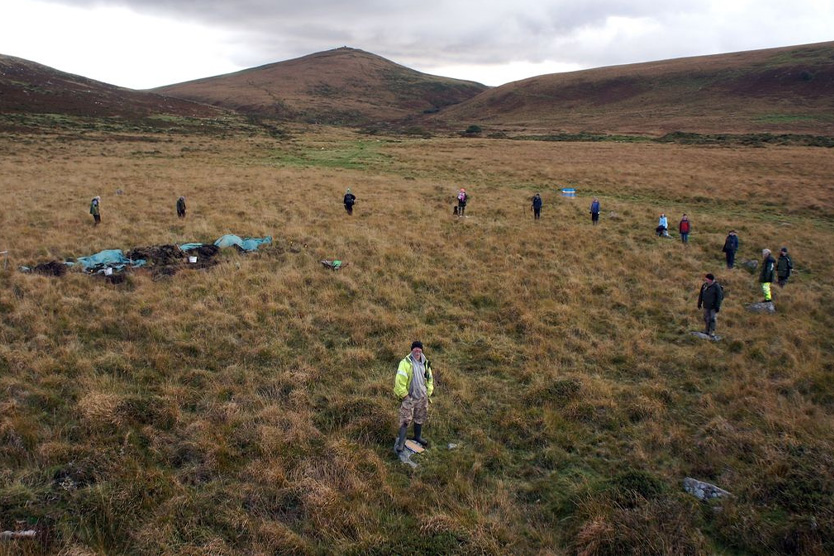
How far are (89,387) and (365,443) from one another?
505cm

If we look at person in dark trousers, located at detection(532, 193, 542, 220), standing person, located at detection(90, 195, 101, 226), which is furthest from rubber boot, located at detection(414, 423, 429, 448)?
standing person, located at detection(90, 195, 101, 226)

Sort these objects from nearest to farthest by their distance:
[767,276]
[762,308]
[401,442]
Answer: [401,442], [762,308], [767,276]

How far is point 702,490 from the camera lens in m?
6.33

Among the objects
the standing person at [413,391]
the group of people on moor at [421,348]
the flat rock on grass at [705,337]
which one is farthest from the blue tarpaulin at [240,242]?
the flat rock on grass at [705,337]

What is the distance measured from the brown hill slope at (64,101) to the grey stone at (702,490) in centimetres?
7288

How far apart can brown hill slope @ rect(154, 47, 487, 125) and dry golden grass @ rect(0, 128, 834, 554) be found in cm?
9341

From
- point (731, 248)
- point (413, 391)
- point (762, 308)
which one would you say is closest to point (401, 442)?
point (413, 391)

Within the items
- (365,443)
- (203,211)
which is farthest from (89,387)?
(203,211)

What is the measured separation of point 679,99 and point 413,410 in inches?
4324

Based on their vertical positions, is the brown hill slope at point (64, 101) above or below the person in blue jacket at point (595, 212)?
above

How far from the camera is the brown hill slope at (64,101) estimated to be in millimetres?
63844

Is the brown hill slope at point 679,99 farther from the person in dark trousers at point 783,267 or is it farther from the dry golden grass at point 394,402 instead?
the dry golden grass at point 394,402

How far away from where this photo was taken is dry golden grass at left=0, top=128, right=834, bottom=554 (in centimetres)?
571

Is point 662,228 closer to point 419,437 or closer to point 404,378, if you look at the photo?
point 419,437
